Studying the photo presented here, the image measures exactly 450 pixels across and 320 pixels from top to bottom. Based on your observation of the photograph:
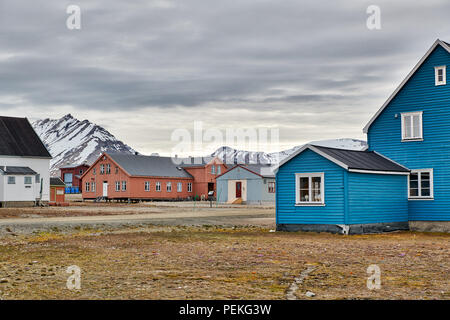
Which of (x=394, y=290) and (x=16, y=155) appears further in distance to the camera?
(x=16, y=155)

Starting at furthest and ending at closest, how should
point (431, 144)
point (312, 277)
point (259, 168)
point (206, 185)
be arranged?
1. point (206, 185)
2. point (259, 168)
3. point (431, 144)
4. point (312, 277)

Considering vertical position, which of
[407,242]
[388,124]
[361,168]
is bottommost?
[407,242]

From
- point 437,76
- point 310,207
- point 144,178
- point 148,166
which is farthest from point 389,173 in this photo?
point 148,166

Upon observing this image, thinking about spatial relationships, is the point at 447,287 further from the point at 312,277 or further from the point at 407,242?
the point at 407,242

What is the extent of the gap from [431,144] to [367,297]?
1917 cm

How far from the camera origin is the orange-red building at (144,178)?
76.8 metres

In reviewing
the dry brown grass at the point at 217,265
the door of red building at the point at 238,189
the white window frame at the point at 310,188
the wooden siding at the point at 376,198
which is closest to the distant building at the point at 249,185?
the door of red building at the point at 238,189

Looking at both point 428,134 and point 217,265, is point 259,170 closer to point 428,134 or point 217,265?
point 428,134

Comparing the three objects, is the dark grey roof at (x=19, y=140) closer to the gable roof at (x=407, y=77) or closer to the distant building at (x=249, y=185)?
the distant building at (x=249, y=185)

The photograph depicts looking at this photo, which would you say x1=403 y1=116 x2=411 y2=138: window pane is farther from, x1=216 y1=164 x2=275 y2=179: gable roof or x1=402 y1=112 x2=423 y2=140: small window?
x1=216 y1=164 x2=275 y2=179: gable roof

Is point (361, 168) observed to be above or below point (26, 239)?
above

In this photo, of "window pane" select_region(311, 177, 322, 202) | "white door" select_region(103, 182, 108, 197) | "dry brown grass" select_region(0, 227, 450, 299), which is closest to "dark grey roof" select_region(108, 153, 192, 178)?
"white door" select_region(103, 182, 108, 197)

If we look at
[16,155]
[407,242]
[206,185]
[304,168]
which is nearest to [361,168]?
[304,168]

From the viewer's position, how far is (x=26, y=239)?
21.6 meters
